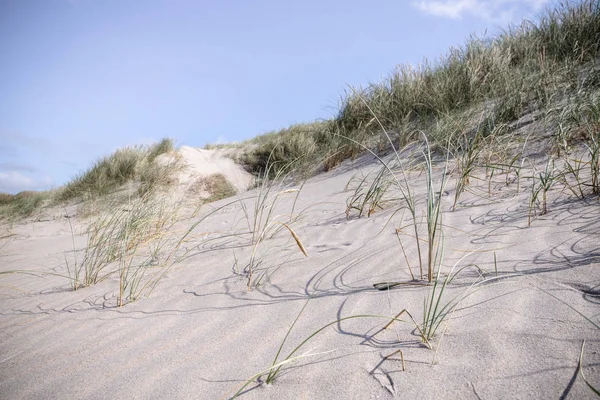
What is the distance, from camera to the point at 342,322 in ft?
4.61

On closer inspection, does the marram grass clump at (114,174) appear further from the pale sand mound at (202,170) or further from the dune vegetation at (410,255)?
the dune vegetation at (410,255)

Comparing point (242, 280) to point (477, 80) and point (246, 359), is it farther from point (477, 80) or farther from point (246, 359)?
point (477, 80)

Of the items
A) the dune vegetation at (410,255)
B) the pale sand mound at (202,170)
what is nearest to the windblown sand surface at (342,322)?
the dune vegetation at (410,255)

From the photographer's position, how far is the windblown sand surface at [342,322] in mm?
1063

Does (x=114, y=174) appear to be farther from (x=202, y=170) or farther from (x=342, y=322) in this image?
(x=342, y=322)

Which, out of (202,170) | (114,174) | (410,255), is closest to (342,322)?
(410,255)

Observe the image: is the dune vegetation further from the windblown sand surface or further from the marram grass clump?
the marram grass clump

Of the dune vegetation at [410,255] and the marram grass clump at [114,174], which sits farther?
the marram grass clump at [114,174]

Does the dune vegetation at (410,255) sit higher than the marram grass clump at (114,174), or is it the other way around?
the marram grass clump at (114,174)

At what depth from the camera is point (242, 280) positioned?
2.09m

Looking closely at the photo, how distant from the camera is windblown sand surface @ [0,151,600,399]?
1.06 meters

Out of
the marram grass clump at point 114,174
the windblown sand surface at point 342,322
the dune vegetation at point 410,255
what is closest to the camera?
the windblown sand surface at point 342,322

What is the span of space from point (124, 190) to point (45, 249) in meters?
3.30

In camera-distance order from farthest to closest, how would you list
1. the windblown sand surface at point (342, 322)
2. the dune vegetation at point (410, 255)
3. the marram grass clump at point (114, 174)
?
the marram grass clump at point (114, 174) → the dune vegetation at point (410, 255) → the windblown sand surface at point (342, 322)
